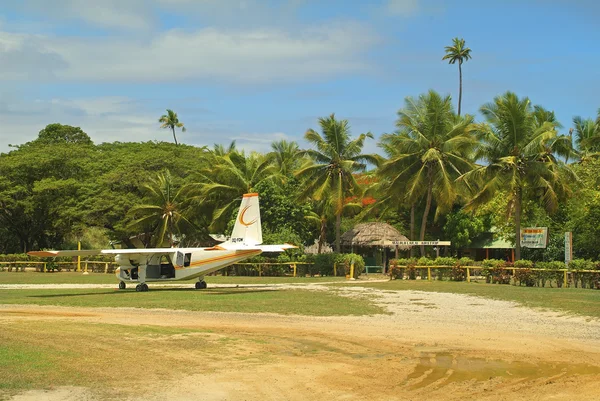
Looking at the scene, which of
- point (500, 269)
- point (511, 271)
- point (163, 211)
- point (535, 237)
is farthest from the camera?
point (163, 211)

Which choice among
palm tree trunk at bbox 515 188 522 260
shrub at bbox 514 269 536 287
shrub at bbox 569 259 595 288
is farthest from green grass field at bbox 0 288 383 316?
palm tree trunk at bbox 515 188 522 260

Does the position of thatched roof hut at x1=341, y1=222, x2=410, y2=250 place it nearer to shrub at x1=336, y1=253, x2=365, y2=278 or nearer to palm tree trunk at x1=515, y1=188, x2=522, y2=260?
shrub at x1=336, y1=253, x2=365, y2=278

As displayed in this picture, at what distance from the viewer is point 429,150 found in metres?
44.5

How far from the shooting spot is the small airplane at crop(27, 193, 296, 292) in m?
31.1

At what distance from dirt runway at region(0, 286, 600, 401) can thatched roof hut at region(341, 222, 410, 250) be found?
95.3ft

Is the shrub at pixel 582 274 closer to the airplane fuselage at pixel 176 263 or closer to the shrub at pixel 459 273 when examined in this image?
the shrub at pixel 459 273

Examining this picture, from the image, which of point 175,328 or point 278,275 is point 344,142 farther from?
point 175,328

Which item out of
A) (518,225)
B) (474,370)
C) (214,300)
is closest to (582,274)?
(518,225)

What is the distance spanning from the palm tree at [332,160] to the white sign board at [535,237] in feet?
45.0

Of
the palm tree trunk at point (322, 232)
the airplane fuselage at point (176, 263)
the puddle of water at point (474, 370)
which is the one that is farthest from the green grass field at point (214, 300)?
the palm tree trunk at point (322, 232)

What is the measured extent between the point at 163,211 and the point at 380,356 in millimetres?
43274

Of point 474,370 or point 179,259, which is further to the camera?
point 179,259

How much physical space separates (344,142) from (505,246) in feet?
52.2

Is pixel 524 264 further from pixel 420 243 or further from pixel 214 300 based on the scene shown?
pixel 214 300
